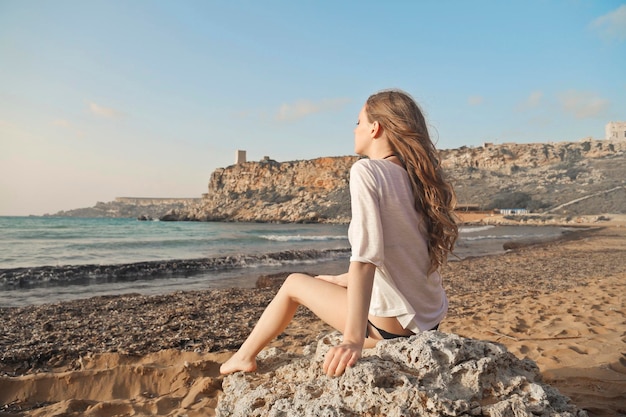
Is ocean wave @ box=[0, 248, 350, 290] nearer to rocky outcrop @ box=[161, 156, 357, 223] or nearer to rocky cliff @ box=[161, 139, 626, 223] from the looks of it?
rocky cliff @ box=[161, 139, 626, 223]

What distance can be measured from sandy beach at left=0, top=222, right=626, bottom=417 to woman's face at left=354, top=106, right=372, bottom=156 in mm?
1816

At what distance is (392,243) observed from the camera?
6.23 ft

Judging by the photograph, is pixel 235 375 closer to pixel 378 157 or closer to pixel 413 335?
pixel 413 335

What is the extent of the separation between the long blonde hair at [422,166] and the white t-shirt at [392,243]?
49 millimetres

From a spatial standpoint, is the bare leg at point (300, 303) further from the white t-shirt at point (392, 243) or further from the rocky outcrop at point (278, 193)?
the rocky outcrop at point (278, 193)

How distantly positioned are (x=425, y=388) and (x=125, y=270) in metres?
10.9

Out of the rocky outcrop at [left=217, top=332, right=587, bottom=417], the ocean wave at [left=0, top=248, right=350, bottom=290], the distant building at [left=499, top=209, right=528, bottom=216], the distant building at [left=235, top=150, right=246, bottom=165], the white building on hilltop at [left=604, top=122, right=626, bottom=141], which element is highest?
the white building on hilltop at [left=604, top=122, right=626, bottom=141]

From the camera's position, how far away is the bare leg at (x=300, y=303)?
2014 mm

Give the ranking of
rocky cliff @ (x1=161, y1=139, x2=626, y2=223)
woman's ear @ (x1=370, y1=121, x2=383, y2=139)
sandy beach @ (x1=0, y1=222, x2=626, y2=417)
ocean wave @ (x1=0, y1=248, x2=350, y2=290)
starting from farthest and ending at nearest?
rocky cliff @ (x1=161, y1=139, x2=626, y2=223)
ocean wave @ (x1=0, y1=248, x2=350, y2=290)
sandy beach @ (x1=0, y1=222, x2=626, y2=417)
woman's ear @ (x1=370, y1=121, x2=383, y2=139)

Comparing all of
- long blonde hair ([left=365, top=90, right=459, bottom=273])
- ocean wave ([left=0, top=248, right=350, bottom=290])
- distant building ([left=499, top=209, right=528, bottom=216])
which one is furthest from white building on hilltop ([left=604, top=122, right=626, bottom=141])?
long blonde hair ([left=365, top=90, right=459, bottom=273])

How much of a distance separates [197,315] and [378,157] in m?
4.08

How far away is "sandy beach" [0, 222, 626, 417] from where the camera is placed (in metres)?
2.72

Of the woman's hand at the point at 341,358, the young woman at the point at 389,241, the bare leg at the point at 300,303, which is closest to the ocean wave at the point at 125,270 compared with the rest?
the bare leg at the point at 300,303

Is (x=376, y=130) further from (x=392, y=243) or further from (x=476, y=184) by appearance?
(x=476, y=184)
